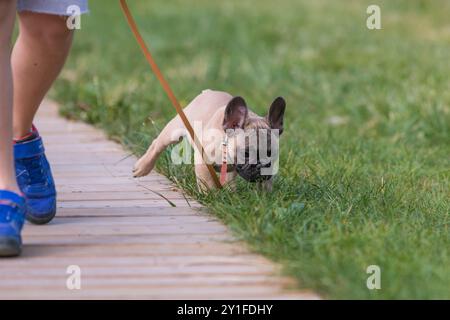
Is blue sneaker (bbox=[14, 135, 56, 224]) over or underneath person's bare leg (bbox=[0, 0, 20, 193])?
underneath

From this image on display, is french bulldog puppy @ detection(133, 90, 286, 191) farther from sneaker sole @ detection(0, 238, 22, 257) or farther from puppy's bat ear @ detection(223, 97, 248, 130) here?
sneaker sole @ detection(0, 238, 22, 257)

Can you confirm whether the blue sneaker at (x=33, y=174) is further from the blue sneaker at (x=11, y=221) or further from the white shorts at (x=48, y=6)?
the white shorts at (x=48, y=6)

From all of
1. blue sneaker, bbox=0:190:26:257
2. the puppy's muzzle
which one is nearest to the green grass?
the puppy's muzzle

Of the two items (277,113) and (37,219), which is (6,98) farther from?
(277,113)

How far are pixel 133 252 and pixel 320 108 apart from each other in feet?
14.4

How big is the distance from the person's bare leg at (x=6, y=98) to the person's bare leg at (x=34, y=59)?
25 centimetres

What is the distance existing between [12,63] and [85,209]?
0.70 m

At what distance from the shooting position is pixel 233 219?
13.1 ft

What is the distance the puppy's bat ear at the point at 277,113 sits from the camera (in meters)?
4.36

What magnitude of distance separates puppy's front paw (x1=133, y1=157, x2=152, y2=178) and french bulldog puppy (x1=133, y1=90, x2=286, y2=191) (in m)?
0.32

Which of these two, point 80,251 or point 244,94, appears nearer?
point 80,251

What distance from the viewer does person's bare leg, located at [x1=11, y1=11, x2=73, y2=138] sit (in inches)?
158
